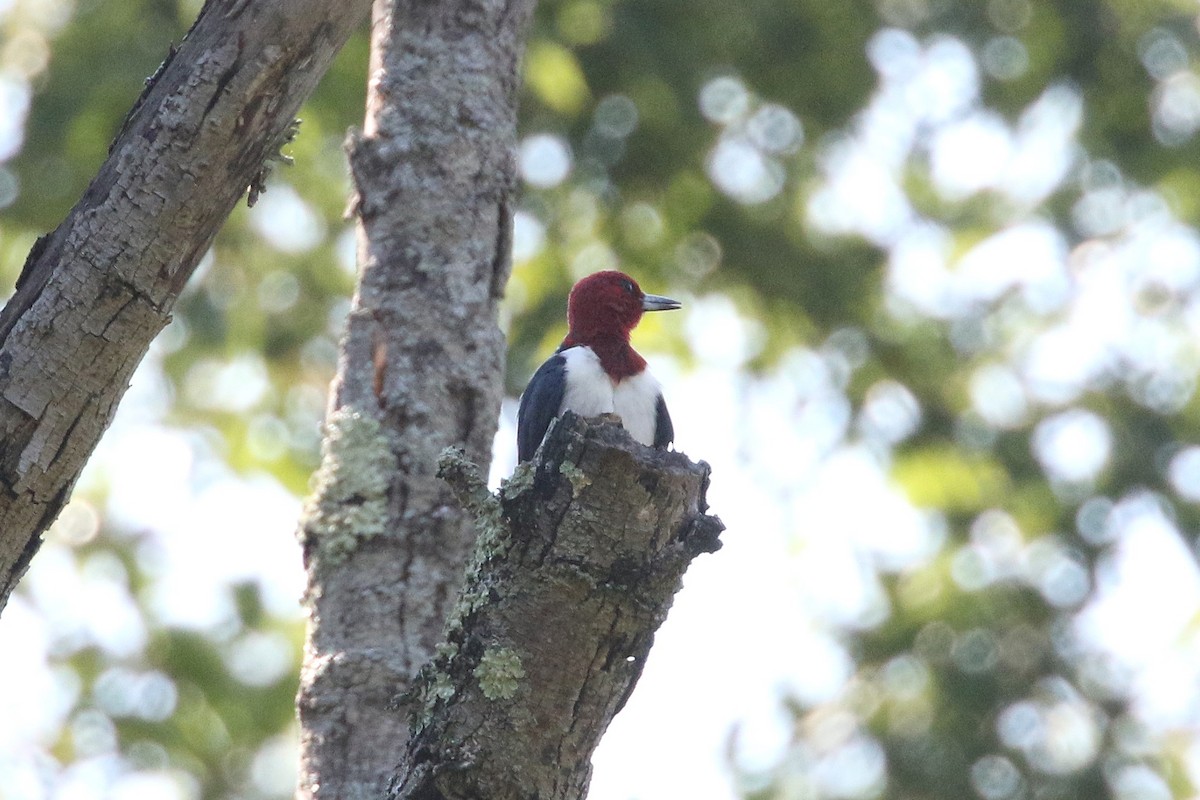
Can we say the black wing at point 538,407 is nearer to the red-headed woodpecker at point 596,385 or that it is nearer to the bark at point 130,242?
the red-headed woodpecker at point 596,385

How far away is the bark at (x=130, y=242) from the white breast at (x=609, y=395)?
2070 mm

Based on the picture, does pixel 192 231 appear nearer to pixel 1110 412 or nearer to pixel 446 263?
pixel 446 263

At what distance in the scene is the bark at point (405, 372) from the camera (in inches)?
139

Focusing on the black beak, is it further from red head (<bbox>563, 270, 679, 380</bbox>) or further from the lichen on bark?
the lichen on bark

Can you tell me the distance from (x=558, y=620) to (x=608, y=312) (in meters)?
2.76

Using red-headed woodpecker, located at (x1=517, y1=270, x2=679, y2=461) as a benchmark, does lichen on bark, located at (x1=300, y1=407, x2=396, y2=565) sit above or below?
below

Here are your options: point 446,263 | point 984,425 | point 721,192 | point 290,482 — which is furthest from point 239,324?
point 984,425

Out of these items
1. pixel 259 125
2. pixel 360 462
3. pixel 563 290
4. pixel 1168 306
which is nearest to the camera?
pixel 259 125


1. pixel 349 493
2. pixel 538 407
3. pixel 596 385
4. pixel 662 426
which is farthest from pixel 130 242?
pixel 662 426

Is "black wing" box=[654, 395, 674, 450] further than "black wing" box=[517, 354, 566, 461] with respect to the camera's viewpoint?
Yes

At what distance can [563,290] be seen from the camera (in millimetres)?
6246

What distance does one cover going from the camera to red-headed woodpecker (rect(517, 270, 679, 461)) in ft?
14.7

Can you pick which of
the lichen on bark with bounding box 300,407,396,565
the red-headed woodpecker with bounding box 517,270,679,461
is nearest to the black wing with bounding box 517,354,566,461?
the red-headed woodpecker with bounding box 517,270,679,461

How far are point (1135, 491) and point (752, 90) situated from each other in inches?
90.2
